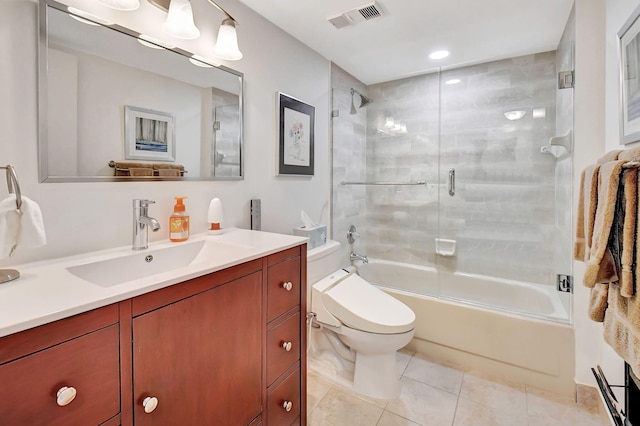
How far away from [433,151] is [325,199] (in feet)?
3.63

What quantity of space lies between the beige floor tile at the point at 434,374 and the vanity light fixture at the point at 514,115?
197cm

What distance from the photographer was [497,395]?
1.77m

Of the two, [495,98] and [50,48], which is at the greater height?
[495,98]

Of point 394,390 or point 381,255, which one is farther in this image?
point 381,255

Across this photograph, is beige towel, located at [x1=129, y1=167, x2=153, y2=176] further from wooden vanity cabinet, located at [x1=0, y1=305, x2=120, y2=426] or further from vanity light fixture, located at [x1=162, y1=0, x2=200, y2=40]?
wooden vanity cabinet, located at [x1=0, y1=305, x2=120, y2=426]

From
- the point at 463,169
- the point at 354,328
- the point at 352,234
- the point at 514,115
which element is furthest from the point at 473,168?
the point at 354,328

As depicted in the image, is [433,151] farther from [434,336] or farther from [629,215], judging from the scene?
[629,215]

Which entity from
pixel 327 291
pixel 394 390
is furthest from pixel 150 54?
pixel 394 390

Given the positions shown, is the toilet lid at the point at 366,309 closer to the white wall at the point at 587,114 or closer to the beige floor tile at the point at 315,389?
the beige floor tile at the point at 315,389

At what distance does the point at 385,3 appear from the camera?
1.73m

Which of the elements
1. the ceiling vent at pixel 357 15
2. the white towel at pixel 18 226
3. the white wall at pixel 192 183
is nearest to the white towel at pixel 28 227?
the white towel at pixel 18 226

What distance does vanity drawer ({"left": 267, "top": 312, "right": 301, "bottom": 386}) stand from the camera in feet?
3.99

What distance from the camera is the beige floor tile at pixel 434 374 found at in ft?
6.12

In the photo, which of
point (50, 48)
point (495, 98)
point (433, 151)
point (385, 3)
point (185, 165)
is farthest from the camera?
point (433, 151)
